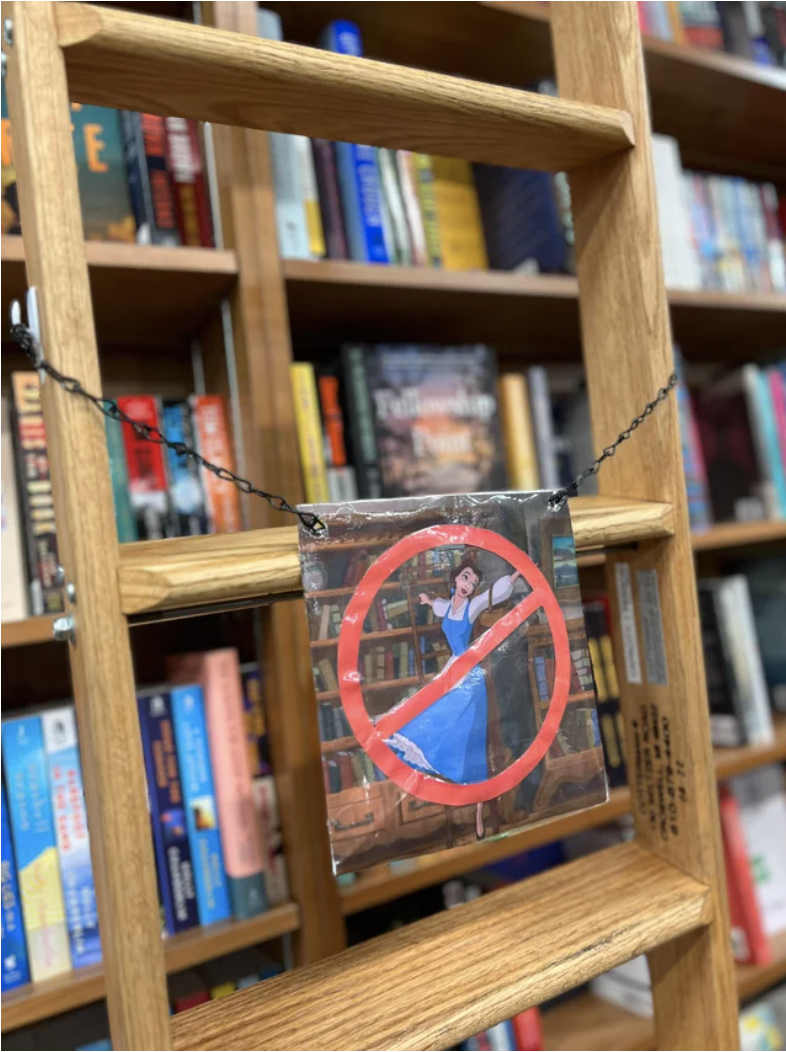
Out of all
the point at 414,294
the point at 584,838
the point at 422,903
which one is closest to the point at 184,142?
the point at 414,294

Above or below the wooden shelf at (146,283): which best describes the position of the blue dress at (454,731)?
below

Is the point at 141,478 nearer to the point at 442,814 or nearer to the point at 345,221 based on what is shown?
the point at 345,221

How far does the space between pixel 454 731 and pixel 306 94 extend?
43cm

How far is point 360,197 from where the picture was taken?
0.96 meters

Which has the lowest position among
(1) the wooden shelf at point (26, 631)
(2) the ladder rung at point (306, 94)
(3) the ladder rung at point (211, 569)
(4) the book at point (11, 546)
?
(1) the wooden shelf at point (26, 631)

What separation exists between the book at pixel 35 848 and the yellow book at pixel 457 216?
2.49ft

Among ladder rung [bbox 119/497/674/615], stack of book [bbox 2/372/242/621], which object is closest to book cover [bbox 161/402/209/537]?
stack of book [bbox 2/372/242/621]

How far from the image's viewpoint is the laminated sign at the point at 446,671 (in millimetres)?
495

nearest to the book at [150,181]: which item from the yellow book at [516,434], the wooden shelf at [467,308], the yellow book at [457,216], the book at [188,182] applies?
the book at [188,182]

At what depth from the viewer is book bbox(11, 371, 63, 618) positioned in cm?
79

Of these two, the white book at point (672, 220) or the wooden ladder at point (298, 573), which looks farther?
the white book at point (672, 220)

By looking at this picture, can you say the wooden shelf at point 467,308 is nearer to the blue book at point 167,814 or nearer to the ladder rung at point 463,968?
the blue book at point 167,814

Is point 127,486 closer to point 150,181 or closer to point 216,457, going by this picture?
point 216,457

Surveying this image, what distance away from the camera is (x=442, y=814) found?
20.4 inches
